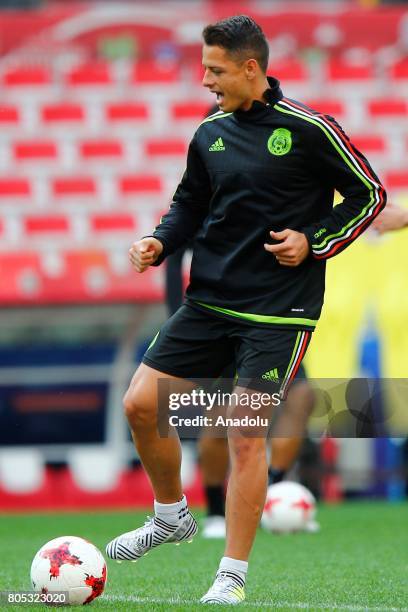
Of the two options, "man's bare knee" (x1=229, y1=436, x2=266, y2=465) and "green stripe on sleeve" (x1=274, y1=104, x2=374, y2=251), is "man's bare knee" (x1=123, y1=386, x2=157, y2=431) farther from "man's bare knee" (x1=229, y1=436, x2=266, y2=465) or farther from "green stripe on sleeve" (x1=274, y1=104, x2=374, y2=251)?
"green stripe on sleeve" (x1=274, y1=104, x2=374, y2=251)

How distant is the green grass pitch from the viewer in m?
4.54

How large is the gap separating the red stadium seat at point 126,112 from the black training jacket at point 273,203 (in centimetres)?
980

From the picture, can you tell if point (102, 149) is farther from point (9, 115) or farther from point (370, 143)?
point (370, 143)

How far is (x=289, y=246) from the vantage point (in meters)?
4.44

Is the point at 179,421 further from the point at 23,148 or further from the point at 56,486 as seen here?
the point at 23,148

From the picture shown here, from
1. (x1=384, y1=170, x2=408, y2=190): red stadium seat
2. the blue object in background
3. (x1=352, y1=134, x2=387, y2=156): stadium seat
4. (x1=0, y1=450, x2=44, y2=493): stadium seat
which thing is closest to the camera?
(x1=0, y1=450, x2=44, y2=493): stadium seat

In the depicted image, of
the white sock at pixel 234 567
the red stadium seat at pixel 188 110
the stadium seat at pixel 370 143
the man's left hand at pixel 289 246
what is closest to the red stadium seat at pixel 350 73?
the stadium seat at pixel 370 143

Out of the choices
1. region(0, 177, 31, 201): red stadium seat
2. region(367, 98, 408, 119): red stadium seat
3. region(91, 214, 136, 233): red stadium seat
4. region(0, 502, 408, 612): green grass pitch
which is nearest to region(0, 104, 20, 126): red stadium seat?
region(0, 177, 31, 201): red stadium seat

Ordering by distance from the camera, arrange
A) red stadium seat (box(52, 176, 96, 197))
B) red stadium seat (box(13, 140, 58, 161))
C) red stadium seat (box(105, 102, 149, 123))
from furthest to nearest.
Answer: red stadium seat (box(105, 102, 149, 123))
red stadium seat (box(13, 140, 58, 161))
red stadium seat (box(52, 176, 96, 197))

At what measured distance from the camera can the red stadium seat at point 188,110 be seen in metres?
14.2

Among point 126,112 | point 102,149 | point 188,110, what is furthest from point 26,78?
point 188,110

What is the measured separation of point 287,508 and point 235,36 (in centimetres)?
385

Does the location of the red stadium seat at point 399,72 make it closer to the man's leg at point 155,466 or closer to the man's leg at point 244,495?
the man's leg at point 155,466

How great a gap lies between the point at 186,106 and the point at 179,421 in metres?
9.86
